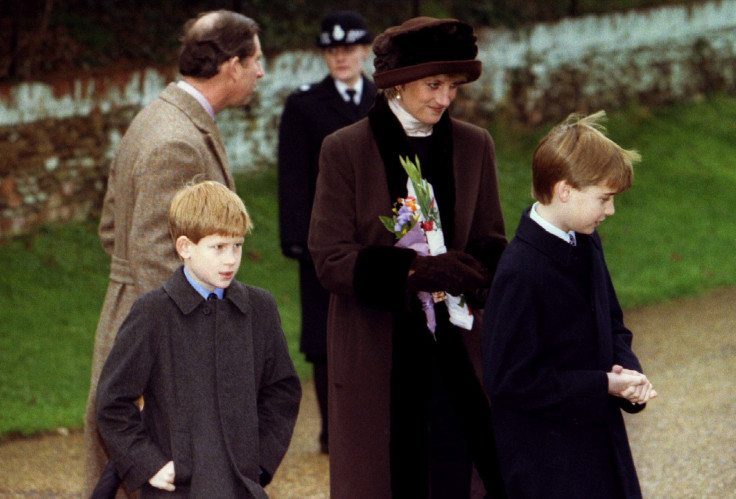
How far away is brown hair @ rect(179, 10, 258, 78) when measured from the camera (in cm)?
452

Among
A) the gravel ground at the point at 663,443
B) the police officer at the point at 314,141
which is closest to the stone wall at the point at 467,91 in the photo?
the gravel ground at the point at 663,443

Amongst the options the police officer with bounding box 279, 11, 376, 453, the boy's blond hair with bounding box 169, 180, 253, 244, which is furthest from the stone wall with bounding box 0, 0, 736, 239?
the boy's blond hair with bounding box 169, 180, 253, 244

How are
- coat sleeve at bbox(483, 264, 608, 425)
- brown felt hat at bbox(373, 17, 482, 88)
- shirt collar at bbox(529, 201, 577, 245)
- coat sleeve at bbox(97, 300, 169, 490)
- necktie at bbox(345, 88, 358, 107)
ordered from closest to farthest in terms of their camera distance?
coat sleeve at bbox(97, 300, 169, 490), coat sleeve at bbox(483, 264, 608, 425), shirt collar at bbox(529, 201, 577, 245), brown felt hat at bbox(373, 17, 482, 88), necktie at bbox(345, 88, 358, 107)

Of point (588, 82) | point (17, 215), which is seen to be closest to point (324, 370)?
point (17, 215)

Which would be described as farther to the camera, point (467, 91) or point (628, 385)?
point (467, 91)

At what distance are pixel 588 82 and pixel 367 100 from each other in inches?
341

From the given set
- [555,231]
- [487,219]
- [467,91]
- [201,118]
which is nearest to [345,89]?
[201,118]

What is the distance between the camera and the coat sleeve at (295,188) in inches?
247

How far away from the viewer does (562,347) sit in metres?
3.65

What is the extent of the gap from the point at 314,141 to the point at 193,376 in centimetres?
300

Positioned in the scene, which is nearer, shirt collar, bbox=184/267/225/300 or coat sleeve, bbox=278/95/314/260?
shirt collar, bbox=184/267/225/300

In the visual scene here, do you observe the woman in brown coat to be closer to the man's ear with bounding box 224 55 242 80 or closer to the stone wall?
the man's ear with bounding box 224 55 242 80

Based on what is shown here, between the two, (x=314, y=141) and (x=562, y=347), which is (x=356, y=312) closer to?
(x=562, y=347)

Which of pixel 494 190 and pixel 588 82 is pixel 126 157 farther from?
pixel 588 82
